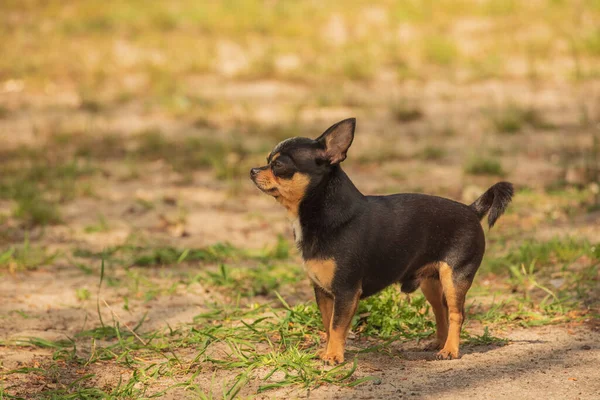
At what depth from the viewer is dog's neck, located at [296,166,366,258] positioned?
391 centimetres

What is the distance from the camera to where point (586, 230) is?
6.09 m

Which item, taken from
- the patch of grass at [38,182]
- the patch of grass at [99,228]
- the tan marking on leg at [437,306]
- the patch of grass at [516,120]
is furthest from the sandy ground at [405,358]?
the patch of grass at [516,120]

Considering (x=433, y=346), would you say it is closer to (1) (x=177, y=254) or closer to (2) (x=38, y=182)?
(1) (x=177, y=254)

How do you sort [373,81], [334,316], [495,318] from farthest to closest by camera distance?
1. [373,81]
2. [495,318]
3. [334,316]

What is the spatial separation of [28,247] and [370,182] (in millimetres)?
3089

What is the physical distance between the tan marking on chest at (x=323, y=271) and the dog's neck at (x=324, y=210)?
62 millimetres

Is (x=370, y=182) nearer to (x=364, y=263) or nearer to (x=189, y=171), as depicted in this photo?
(x=189, y=171)

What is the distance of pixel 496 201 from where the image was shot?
421 centimetres

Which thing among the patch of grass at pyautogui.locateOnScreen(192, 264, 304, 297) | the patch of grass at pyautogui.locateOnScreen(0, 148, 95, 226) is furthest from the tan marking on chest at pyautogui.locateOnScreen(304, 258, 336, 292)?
the patch of grass at pyautogui.locateOnScreen(0, 148, 95, 226)

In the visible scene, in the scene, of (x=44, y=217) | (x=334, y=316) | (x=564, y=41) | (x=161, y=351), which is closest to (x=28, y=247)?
(x=44, y=217)

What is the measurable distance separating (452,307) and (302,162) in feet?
3.22

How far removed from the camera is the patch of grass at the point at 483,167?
7777 millimetres

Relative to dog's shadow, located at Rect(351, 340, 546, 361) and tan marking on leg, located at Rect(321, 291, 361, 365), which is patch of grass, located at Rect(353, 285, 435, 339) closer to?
dog's shadow, located at Rect(351, 340, 546, 361)

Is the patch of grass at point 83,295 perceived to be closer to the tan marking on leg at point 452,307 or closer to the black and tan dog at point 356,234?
the black and tan dog at point 356,234
